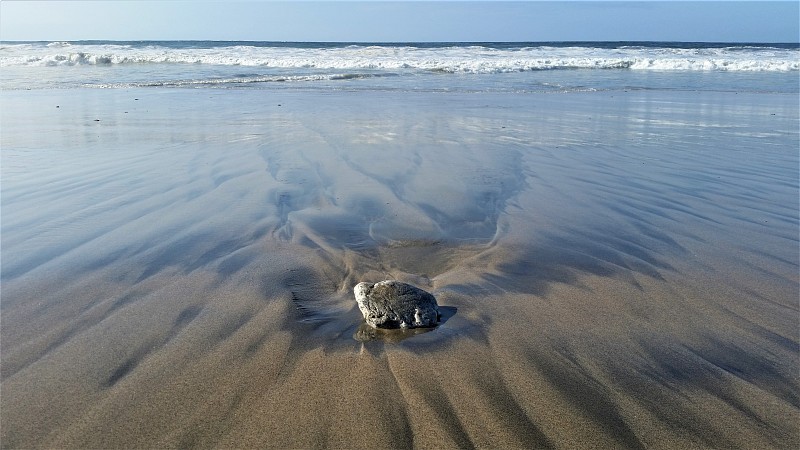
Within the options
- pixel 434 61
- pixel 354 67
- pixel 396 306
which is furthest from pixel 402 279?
pixel 434 61

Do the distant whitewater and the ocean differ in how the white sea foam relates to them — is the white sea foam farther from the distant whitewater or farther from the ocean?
the ocean

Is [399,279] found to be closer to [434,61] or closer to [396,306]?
[396,306]

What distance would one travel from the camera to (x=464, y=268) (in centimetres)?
335

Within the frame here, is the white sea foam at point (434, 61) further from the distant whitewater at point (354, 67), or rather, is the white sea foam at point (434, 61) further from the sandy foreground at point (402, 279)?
the sandy foreground at point (402, 279)

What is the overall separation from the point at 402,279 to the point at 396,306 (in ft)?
1.88

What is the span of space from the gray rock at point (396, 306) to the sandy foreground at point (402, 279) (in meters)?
0.09

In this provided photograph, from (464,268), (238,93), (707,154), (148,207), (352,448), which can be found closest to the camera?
(352,448)

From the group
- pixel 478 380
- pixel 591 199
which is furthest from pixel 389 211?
pixel 478 380

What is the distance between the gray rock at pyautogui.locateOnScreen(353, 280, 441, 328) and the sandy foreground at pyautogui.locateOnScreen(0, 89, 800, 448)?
0.28 ft

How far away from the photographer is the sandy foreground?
1980mm

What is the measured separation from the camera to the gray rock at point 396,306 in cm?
259

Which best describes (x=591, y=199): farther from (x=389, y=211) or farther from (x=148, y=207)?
(x=148, y=207)

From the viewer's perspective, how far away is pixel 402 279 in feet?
10.5

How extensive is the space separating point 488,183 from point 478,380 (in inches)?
125
